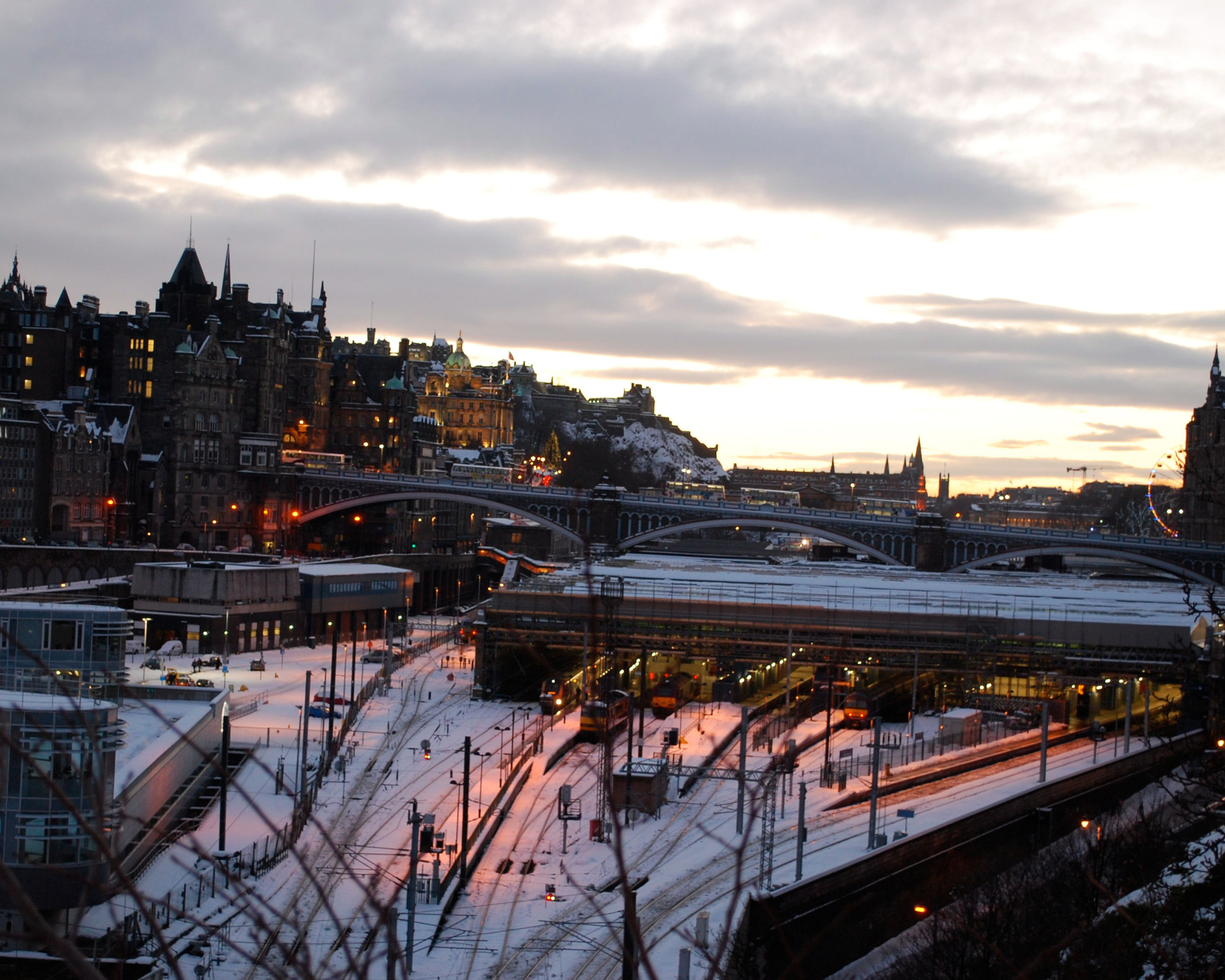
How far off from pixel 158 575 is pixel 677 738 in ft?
101

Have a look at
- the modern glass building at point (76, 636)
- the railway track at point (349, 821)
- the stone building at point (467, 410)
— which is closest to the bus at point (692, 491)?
the stone building at point (467, 410)

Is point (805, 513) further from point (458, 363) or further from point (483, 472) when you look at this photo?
point (458, 363)

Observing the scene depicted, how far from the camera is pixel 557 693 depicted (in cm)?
5128

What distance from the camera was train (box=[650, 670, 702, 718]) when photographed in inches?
2041

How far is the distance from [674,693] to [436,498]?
40969 millimetres

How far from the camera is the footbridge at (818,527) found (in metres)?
81.6

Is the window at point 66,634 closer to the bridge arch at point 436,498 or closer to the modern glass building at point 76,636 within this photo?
the modern glass building at point 76,636

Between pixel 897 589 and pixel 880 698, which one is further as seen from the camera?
pixel 897 589

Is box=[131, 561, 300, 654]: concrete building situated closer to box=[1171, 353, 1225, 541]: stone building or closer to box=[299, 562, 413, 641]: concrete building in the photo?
box=[299, 562, 413, 641]: concrete building

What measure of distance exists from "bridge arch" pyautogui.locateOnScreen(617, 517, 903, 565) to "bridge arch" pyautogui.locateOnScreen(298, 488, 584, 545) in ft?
17.5

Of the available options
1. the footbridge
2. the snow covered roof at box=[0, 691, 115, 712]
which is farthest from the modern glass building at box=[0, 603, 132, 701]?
the footbridge

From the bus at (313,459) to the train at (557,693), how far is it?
48553 millimetres

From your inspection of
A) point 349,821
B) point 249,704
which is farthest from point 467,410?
point 349,821

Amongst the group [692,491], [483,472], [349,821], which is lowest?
[349,821]
